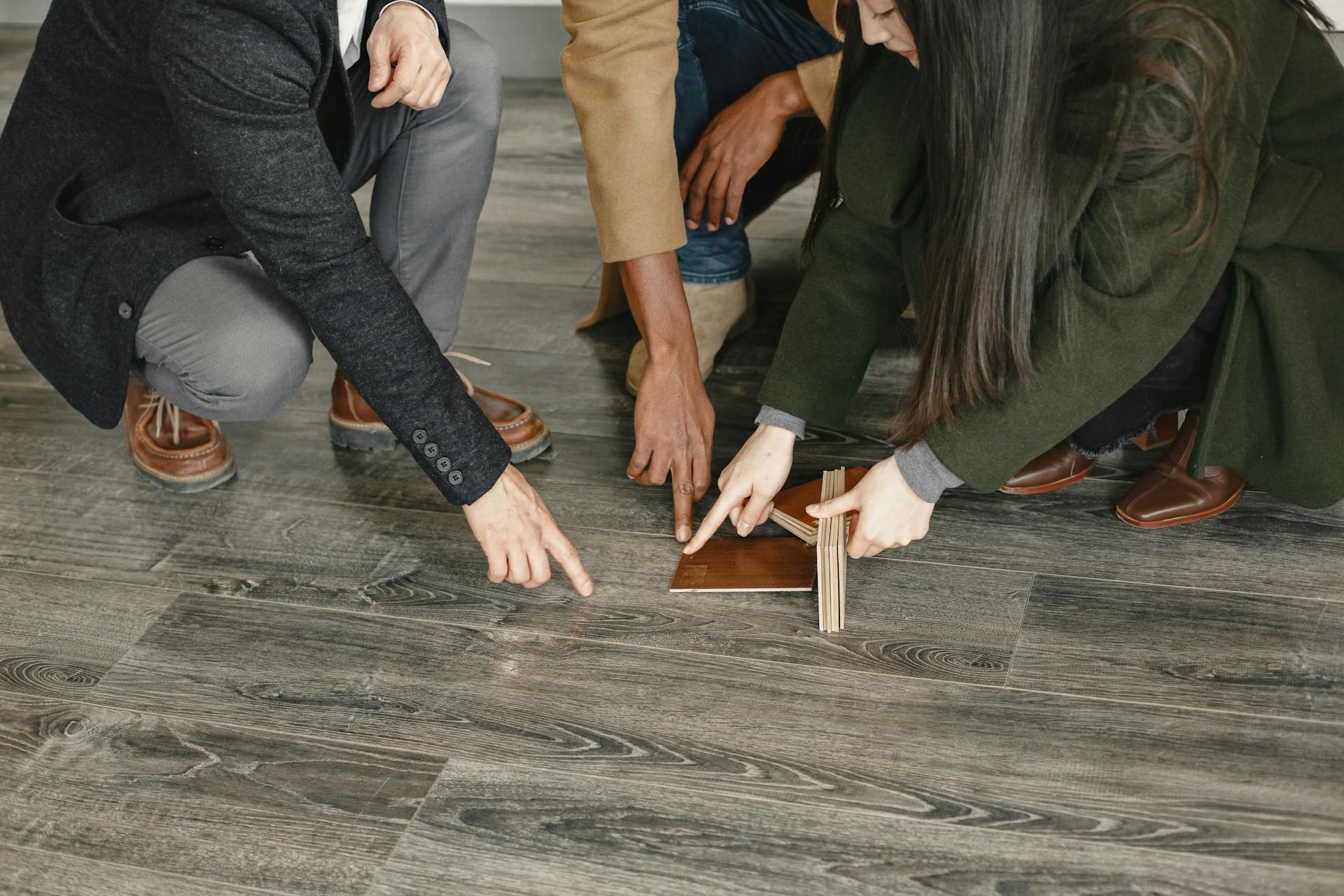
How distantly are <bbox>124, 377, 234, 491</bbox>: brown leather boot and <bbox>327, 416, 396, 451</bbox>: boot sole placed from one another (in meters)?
0.14

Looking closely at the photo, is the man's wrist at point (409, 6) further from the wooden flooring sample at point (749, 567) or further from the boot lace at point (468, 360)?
the wooden flooring sample at point (749, 567)

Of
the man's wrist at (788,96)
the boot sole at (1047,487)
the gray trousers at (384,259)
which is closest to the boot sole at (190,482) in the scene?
the gray trousers at (384,259)

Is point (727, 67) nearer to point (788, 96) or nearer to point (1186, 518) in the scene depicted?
point (788, 96)

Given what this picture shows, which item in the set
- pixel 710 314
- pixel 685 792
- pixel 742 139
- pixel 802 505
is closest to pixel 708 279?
pixel 710 314

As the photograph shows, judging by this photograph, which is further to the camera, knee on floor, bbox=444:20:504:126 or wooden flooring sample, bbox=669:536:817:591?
knee on floor, bbox=444:20:504:126

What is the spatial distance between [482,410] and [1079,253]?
784mm

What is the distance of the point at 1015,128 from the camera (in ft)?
3.14

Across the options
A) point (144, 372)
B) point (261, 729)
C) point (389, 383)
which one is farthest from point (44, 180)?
point (261, 729)

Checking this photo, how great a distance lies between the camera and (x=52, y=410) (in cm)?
172

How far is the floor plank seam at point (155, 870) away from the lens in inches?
37.5

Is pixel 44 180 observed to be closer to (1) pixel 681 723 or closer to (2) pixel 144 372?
(2) pixel 144 372

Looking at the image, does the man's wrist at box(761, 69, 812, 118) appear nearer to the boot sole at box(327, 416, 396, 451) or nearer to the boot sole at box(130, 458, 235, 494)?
the boot sole at box(327, 416, 396, 451)

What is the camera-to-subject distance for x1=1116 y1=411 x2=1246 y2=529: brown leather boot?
1302mm

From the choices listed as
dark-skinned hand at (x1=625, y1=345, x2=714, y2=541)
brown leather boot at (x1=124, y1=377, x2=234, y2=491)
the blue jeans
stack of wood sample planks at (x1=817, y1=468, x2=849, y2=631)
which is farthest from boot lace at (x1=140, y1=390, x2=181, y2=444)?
stack of wood sample planks at (x1=817, y1=468, x2=849, y2=631)
